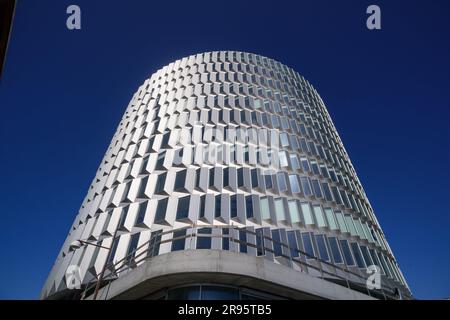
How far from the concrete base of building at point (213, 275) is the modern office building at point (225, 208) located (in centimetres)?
5

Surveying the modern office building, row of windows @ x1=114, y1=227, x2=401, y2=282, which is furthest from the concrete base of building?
row of windows @ x1=114, y1=227, x2=401, y2=282

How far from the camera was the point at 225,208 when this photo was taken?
28969 mm

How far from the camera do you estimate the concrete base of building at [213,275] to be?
15352mm

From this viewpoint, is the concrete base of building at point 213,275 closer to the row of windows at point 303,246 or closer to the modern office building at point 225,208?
the modern office building at point 225,208

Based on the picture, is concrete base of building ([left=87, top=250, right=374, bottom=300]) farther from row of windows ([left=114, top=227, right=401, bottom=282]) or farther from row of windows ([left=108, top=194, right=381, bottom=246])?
row of windows ([left=108, top=194, right=381, bottom=246])

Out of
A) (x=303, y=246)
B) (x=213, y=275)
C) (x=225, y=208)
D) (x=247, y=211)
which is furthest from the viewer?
(x=247, y=211)

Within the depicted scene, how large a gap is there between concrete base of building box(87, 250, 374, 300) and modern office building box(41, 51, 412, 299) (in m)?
0.05

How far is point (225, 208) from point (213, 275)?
13468 millimetres

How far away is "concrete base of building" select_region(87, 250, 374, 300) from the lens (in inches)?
604

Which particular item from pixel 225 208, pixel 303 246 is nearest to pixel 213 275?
pixel 225 208

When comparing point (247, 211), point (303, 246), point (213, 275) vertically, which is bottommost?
point (213, 275)

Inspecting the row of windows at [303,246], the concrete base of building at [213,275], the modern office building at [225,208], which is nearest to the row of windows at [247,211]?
the modern office building at [225,208]

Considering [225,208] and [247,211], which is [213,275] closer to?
[225,208]
